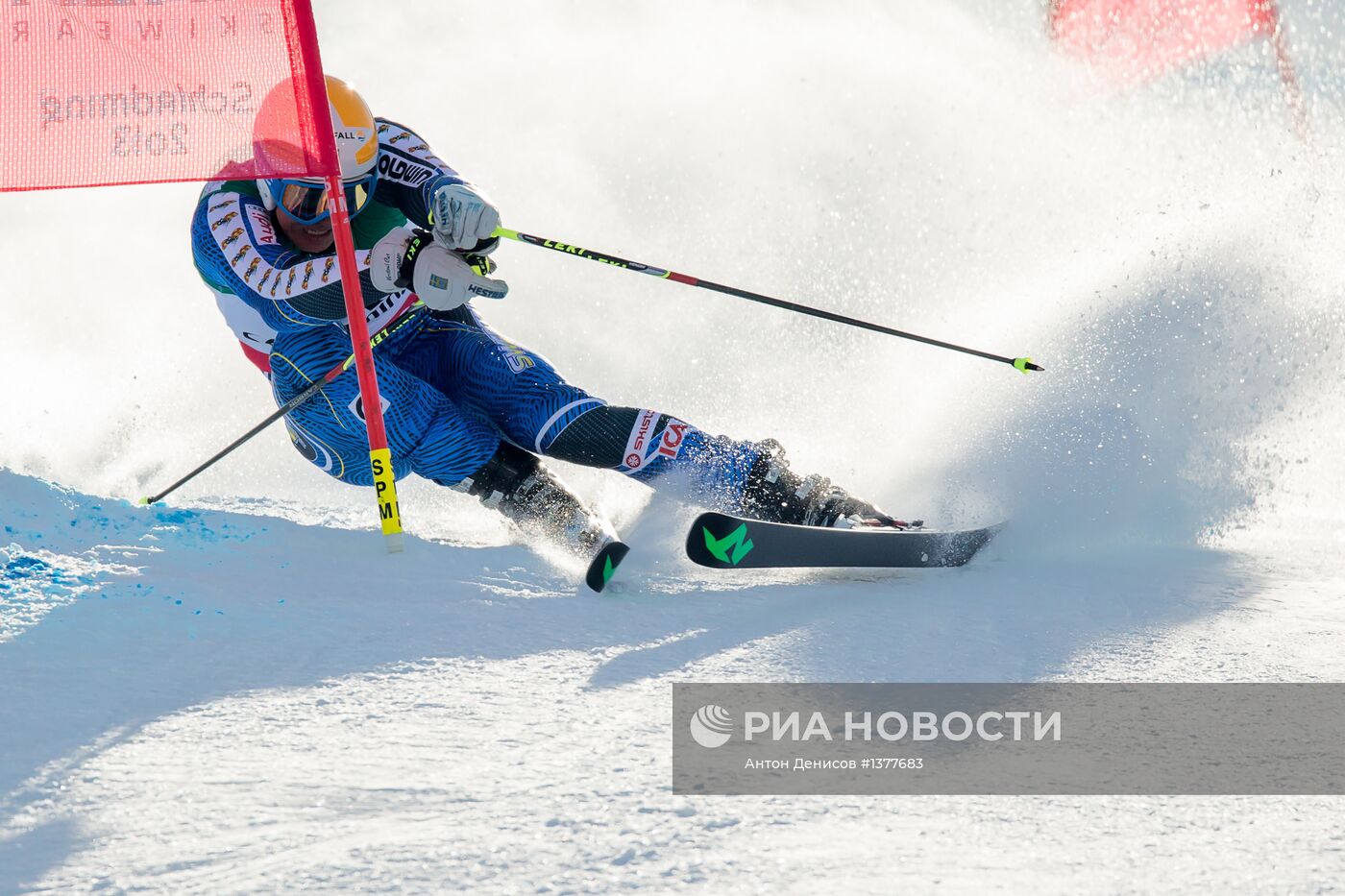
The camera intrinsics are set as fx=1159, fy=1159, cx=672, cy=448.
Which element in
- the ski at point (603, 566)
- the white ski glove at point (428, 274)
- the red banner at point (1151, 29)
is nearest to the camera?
the ski at point (603, 566)

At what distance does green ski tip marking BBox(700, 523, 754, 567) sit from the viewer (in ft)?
9.42

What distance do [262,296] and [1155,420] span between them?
8.76 feet

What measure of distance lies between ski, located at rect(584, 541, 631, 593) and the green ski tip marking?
0.21 meters

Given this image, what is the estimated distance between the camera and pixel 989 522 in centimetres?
337

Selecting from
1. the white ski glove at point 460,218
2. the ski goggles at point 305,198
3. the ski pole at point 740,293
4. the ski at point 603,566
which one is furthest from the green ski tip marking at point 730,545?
the ski goggles at point 305,198

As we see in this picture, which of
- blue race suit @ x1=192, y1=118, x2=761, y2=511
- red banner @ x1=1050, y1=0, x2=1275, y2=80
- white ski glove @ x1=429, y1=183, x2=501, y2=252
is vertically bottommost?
blue race suit @ x1=192, y1=118, x2=761, y2=511

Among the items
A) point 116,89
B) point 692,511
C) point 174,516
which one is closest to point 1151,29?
point 692,511

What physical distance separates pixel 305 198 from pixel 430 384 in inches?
25.5

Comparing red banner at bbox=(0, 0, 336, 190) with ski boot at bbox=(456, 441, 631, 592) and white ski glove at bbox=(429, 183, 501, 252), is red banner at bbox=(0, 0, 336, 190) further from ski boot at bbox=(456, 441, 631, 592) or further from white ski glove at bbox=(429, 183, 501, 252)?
ski boot at bbox=(456, 441, 631, 592)

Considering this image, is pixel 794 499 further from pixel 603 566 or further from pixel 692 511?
pixel 603 566

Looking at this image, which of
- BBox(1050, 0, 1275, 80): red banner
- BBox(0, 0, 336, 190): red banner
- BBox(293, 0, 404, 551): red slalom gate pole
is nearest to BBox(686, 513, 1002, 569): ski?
BBox(293, 0, 404, 551): red slalom gate pole

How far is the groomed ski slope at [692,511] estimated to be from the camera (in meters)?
1.47

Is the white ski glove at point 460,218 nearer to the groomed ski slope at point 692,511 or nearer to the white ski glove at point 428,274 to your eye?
the white ski glove at point 428,274

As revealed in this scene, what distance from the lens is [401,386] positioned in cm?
327
